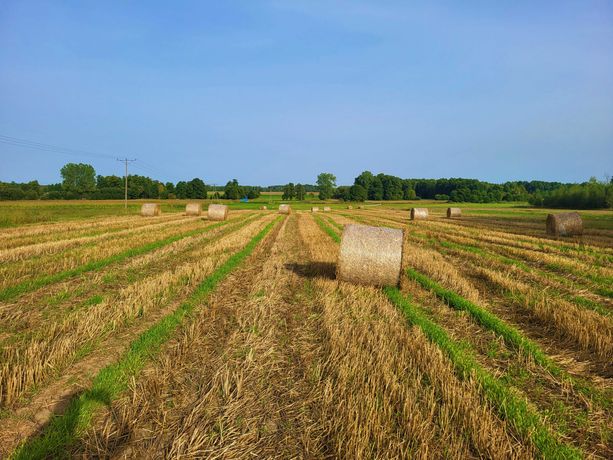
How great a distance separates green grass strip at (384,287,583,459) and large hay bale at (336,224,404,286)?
8.57ft

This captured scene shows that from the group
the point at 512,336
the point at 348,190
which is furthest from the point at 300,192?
the point at 512,336

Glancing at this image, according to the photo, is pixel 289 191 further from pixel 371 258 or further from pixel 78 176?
pixel 371 258

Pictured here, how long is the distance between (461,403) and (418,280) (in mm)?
5771

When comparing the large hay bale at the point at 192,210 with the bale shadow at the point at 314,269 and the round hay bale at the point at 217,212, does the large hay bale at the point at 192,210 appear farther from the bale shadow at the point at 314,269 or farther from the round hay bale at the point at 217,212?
the bale shadow at the point at 314,269

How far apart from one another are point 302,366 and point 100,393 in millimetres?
2302

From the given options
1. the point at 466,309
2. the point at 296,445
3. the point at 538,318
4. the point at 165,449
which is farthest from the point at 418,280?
the point at 165,449

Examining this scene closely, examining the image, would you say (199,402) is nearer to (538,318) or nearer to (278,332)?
(278,332)

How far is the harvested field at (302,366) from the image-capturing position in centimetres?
313

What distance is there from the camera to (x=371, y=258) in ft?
27.5

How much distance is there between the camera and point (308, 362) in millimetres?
4629

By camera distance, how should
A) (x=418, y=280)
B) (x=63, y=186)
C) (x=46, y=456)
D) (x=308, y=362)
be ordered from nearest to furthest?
(x=46, y=456)
(x=308, y=362)
(x=418, y=280)
(x=63, y=186)

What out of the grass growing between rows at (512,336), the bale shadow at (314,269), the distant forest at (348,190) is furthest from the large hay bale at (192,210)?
the distant forest at (348,190)

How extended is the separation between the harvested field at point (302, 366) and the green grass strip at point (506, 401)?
0.9 inches

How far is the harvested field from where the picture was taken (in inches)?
123
